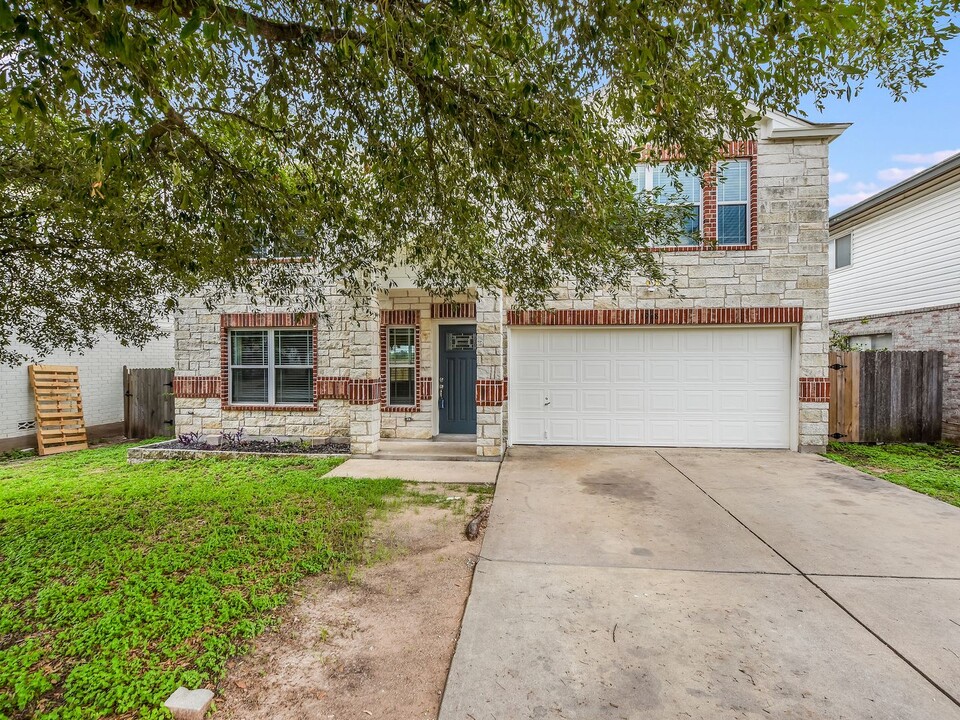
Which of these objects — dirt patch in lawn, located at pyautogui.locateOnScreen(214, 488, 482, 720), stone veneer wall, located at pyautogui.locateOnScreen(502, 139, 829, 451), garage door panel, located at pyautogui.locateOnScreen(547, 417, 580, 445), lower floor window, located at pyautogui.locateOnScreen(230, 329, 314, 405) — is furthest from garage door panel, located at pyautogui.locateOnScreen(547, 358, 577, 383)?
dirt patch in lawn, located at pyautogui.locateOnScreen(214, 488, 482, 720)

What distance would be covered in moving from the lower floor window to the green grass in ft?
31.5

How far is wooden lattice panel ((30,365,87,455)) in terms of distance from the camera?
9859 millimetres

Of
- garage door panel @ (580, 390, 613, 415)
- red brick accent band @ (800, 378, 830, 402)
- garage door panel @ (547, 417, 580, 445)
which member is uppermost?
red brick accent band @ (800, 378, 830, 402)

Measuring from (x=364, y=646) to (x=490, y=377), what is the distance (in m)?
5.27

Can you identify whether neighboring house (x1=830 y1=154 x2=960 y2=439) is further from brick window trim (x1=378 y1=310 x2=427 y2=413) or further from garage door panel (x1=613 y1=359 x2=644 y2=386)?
brick window trim (x1=378 y1=310 x2=427 y2=413)

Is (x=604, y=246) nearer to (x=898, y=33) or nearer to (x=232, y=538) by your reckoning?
(x=898, y=33)

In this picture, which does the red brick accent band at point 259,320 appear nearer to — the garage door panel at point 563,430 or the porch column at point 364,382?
the porch column at point 364,382

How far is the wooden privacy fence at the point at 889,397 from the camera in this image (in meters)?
8.96

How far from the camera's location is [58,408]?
10.2 m

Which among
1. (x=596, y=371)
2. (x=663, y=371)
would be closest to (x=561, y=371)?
(x=596, y=371)

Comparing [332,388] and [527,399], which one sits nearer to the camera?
[527,399]

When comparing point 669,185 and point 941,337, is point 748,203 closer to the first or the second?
point 669,185

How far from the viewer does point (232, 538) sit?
4582 mm

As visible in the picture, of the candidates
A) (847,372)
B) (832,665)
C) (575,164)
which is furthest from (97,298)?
(847,372)
